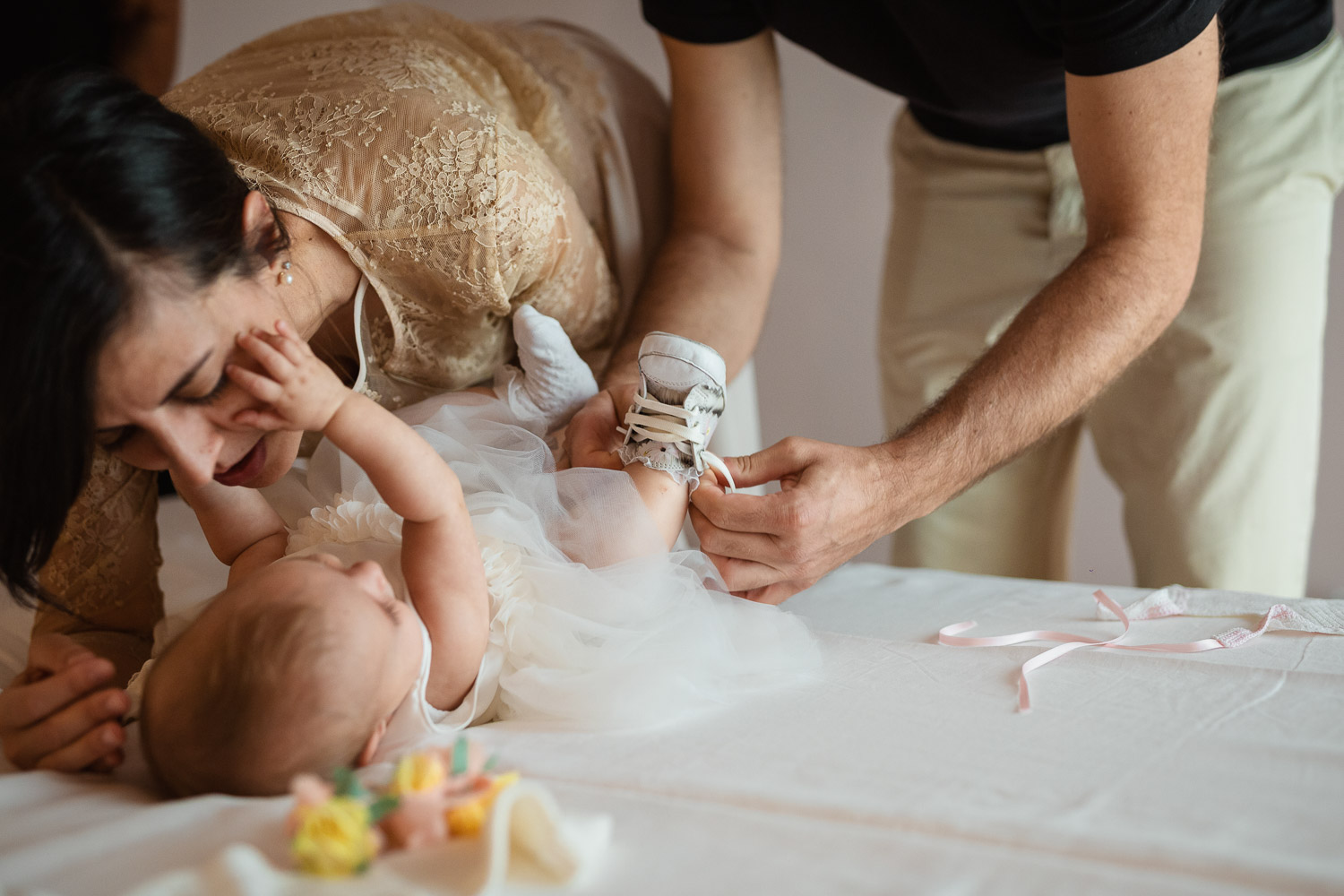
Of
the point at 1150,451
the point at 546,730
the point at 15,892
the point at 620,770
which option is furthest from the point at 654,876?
the point at 1150,451

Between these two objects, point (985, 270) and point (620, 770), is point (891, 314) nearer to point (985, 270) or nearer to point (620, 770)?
point (985, 270)

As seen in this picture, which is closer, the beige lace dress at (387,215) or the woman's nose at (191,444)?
the woman's nose at (191,444)

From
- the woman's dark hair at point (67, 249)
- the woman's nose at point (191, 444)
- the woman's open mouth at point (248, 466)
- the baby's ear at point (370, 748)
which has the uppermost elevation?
the woman's dark hair at point (67, 249)

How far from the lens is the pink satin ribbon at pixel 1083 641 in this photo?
1042mm

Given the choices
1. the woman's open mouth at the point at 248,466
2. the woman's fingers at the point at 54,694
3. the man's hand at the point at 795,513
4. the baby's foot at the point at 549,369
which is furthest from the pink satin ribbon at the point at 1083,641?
the woman's fingers at the point at 54,694

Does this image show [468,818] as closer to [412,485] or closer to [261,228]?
[412,485]

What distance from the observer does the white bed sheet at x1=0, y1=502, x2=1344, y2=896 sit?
0.66 metres

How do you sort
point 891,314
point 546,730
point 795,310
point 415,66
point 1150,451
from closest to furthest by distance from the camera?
point 546,730 < point 415,66 < point 1150,451 < point 891,314 < point 795,310

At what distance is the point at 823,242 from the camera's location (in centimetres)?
295

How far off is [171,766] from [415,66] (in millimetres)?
915

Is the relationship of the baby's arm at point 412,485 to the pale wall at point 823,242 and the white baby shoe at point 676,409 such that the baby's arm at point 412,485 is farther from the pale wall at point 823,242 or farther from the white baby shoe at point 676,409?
the pale wall at point 823,242

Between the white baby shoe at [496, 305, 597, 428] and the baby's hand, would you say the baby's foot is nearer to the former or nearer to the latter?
the white baby shoe at [496, 305, 597, 428]

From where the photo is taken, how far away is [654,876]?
0.66 metres

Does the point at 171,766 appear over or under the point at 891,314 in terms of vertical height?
under
